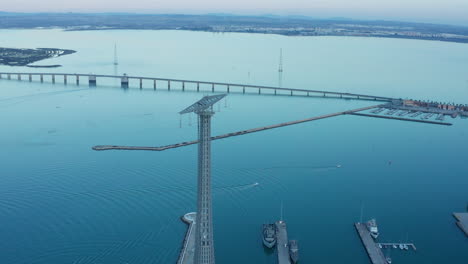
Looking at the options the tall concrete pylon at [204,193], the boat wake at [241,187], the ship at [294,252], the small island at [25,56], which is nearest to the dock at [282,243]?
the ship at [294,252]

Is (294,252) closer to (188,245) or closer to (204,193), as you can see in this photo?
(188,245)

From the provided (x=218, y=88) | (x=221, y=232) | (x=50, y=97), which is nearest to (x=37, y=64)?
(x=50, y=97)

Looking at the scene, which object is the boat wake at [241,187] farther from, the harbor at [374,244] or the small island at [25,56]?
the small island at [25,56]

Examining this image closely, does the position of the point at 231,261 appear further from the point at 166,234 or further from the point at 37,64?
the point at 37,64

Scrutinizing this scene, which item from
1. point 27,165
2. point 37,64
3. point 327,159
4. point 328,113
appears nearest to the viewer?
point 27,165

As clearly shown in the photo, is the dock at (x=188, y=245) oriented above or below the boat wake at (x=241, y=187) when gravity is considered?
below

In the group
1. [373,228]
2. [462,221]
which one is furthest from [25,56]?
[462,221]
